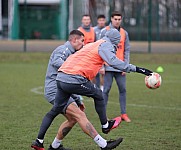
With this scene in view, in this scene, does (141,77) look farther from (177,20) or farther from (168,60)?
(177,20)

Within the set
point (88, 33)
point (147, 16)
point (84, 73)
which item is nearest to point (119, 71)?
point (88, 33)

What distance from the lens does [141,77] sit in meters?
21.6

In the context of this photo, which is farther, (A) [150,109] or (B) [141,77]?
(B) [141,77]

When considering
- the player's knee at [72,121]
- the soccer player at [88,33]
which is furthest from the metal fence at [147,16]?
the player's knee at [72,121]

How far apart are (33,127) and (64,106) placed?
252 centimetres

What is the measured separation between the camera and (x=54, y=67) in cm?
857

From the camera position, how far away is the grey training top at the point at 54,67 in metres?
8.50

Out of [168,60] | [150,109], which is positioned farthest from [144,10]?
[150,109]

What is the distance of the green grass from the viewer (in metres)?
9.25

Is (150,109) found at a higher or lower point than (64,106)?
lower

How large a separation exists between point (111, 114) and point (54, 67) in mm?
4073

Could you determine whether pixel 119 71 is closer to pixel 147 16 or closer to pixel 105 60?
pixel 105 60

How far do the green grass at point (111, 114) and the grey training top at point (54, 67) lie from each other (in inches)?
37.6

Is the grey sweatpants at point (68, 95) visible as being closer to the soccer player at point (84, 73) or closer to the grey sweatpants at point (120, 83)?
the soccer player at point (84, 73)
